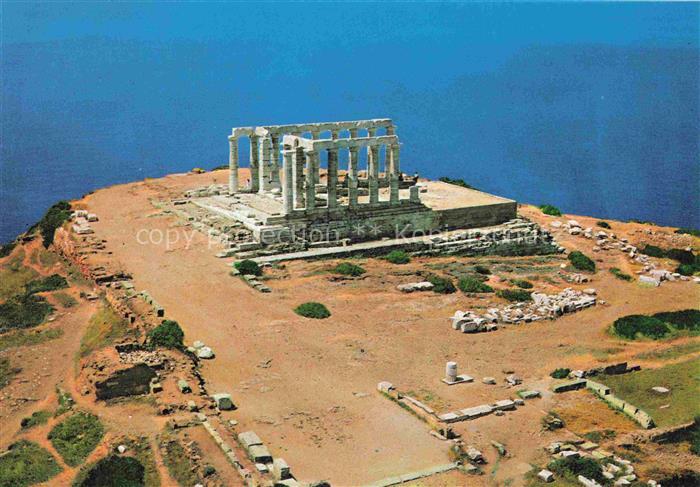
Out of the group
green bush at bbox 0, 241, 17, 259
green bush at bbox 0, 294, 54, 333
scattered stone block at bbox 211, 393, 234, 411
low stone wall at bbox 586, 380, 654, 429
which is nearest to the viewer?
scattered stone block at bbox 211, 393, 234, 411

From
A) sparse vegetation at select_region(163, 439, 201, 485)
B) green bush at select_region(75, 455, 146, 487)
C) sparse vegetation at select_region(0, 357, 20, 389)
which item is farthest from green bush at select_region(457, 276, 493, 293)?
green bush at select_region(75, 455, 146, 487)

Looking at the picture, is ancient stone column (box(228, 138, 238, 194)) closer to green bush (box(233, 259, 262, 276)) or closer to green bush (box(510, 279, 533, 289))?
green bush (box(233, 259, 262, 276))

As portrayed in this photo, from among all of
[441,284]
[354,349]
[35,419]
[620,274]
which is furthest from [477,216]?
[35,419]

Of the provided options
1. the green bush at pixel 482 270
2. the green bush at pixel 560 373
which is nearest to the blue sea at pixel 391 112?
the green bush at pixel 482 270

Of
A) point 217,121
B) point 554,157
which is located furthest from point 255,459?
point 217,121

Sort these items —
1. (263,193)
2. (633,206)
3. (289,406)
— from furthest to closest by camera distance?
(633,206)
(263,193)
(289,406)

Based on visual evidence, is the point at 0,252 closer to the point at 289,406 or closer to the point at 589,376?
the point at 289,406
